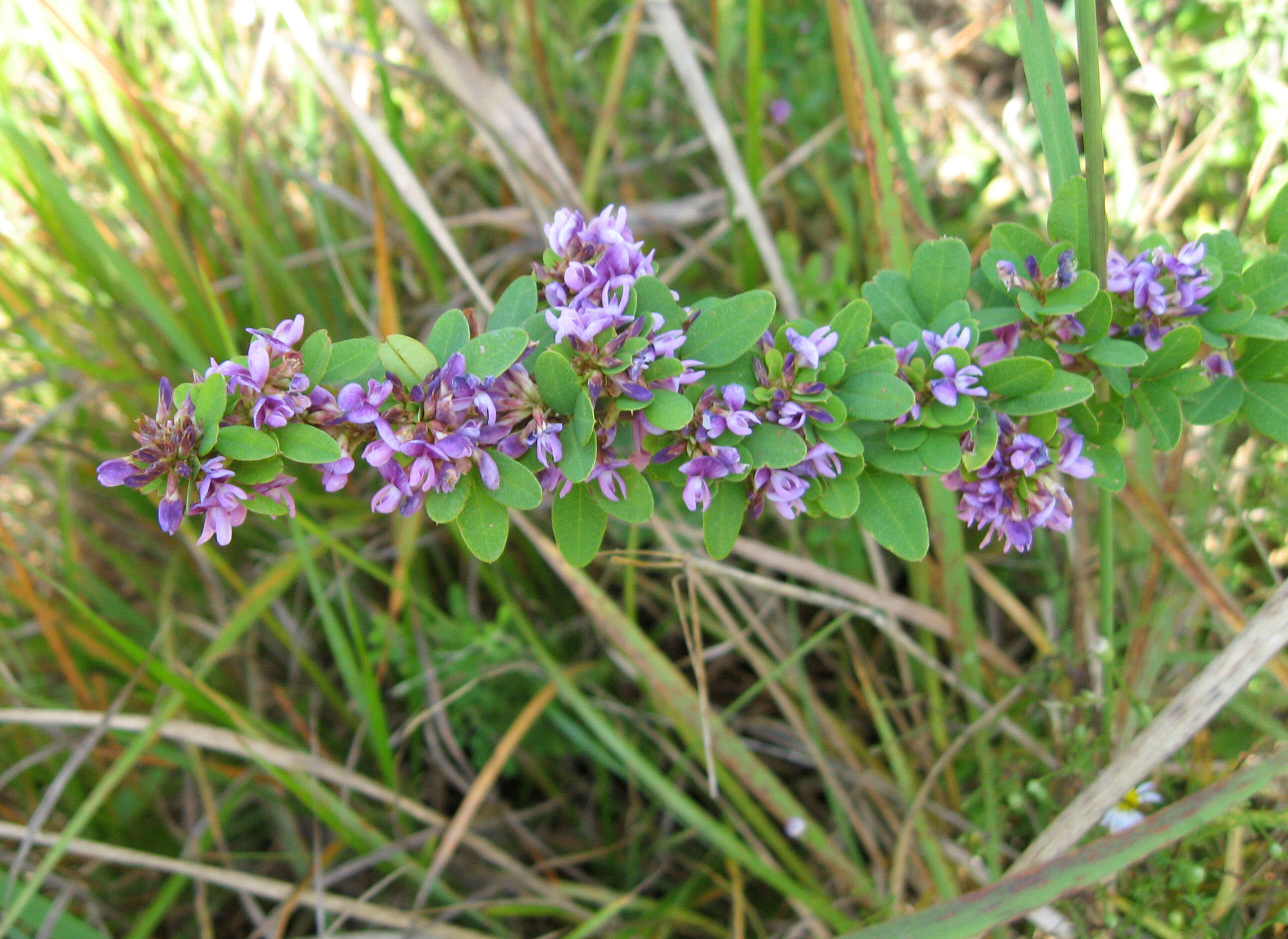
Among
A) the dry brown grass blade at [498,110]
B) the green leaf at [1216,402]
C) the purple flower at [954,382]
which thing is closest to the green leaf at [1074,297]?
the purple flower at [954,382]

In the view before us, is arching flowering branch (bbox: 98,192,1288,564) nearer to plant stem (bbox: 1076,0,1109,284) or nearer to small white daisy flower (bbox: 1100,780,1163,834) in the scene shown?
plant stem (bbox: 1076,0,1109,284)

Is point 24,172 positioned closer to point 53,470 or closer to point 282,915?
point 53,470

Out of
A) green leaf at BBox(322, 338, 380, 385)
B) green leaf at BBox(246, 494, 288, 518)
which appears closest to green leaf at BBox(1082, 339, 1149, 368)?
green leaf at BBox(322, 338, 380, 385)

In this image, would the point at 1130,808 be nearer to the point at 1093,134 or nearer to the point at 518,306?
the point at 1093,134

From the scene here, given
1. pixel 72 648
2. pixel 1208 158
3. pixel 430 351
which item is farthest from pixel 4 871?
pixel 1208 158

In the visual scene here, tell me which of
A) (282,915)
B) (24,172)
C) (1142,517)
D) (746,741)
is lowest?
(746,741)

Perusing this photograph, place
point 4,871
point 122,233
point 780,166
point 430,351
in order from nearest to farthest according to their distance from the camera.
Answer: point 430,351
point 4,871
point 780,166
point 122,233

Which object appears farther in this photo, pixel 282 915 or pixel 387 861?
pixel 387 861

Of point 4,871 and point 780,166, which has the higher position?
point 780,166
